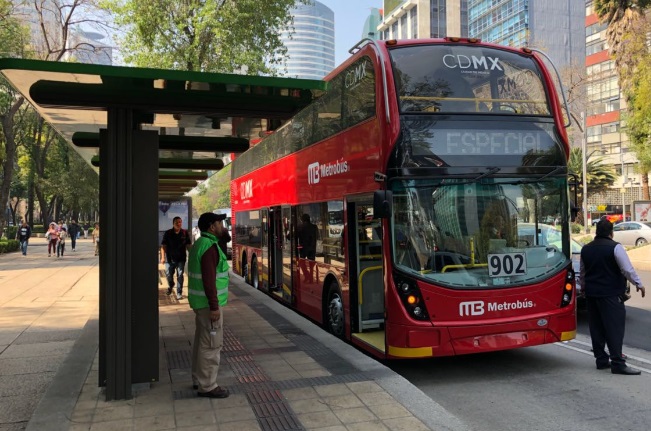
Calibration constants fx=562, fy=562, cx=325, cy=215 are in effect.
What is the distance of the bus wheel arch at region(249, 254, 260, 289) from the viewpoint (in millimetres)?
14016

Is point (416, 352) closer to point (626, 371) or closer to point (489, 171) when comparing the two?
point (489, 171)

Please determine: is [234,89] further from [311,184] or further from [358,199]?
[311,184]

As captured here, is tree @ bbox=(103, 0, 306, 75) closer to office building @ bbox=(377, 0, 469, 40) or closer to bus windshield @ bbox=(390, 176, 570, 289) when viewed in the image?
bus windshield @ bbox=(390, 176, 570, 289)

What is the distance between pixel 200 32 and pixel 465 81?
1618 centimetres

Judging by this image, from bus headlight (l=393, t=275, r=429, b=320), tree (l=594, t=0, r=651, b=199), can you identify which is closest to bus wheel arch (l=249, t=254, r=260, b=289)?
bus headlight (l=393, t=275, r=429, b=320)

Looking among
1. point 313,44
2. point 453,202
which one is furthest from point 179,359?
point 313,44

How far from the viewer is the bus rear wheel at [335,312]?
787 cm

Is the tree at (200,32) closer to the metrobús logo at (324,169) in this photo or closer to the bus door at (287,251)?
the bus door at (287,251)

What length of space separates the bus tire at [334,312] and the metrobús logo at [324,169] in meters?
1.61

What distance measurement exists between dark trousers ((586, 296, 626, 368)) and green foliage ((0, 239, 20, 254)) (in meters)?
30.2

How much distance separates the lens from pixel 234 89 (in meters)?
5.17

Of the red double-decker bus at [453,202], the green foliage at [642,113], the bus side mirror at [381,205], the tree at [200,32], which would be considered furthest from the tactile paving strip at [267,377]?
the green foliage at [642,113]

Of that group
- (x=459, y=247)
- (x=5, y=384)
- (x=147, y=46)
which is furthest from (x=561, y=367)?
(x=147, y=46)

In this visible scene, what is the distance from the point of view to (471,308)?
611cm
